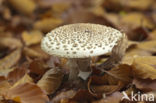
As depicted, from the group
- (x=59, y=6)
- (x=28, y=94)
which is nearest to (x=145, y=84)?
(x=28, y=94)

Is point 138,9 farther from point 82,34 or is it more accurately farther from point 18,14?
point 82,34

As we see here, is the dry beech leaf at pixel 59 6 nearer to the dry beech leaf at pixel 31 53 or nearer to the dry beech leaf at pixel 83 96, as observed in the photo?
the dry beech leaf at pixel 31 53

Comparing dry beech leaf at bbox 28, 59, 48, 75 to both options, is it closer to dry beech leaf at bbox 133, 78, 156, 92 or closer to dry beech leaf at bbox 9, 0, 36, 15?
dry beech leaf at bbox 133, 78, 156, 92

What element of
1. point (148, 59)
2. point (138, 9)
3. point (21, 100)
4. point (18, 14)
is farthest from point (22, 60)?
point (138, 9)

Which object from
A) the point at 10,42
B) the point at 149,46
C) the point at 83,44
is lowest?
the point at 10,42

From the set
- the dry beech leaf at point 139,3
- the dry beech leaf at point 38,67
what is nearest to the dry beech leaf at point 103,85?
the dry beech leaf at point 38,67

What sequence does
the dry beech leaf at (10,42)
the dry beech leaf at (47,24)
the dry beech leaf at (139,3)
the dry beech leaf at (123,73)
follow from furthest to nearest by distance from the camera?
the dry beech leaf at (139,3) < the dry beech leaf at (47,24) < the dry beech leaf at (10,42) < the dry beech leaf at (123,73)

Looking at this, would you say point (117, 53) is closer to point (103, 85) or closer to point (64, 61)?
point (103, 85)
